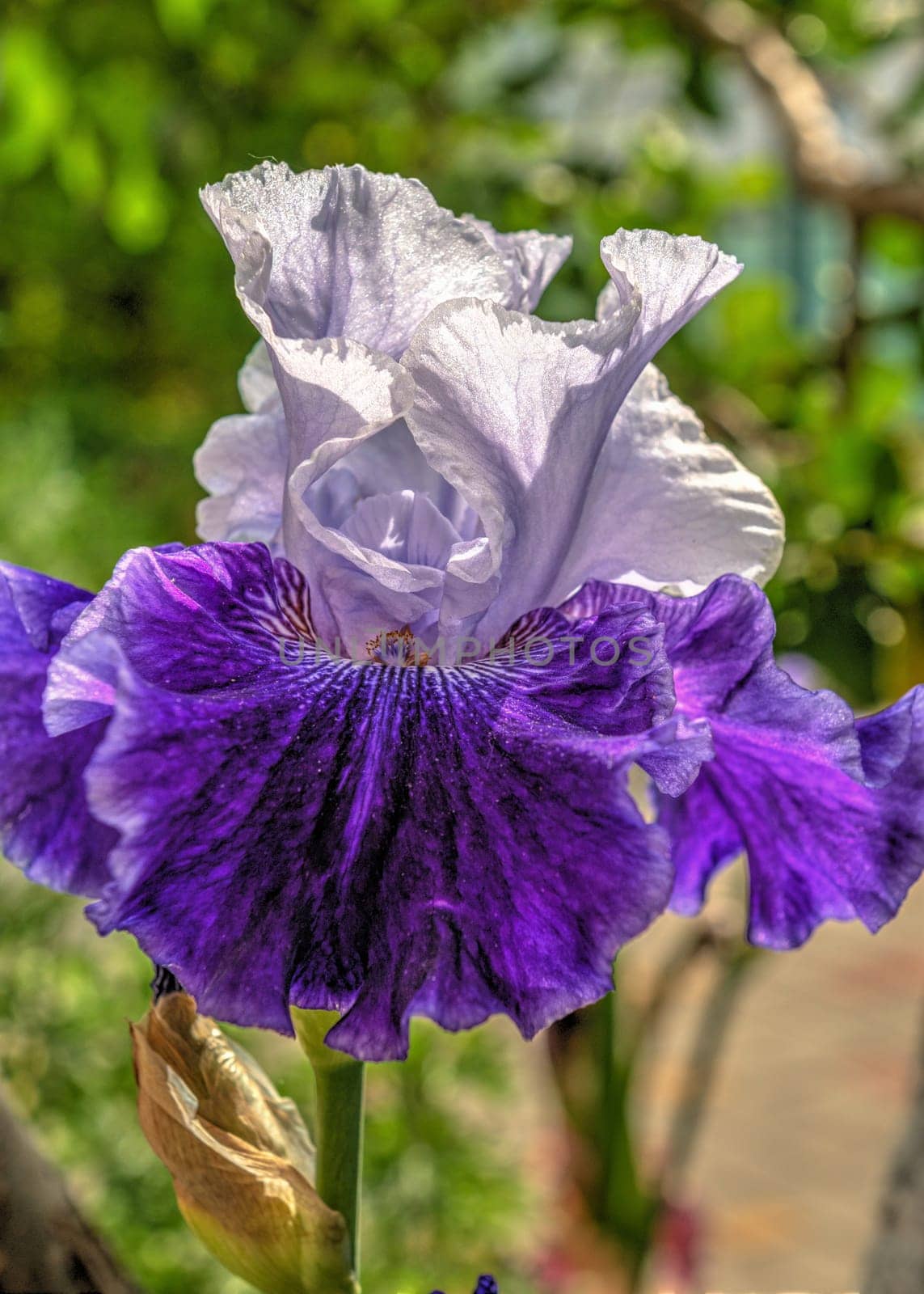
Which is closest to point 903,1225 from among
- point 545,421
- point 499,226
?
point 545,421

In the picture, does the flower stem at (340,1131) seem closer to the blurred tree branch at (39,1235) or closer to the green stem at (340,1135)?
the green stem at (340,1135)

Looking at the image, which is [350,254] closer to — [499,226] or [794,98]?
[499,226]

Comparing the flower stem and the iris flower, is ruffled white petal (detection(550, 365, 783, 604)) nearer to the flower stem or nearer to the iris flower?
the iris flower

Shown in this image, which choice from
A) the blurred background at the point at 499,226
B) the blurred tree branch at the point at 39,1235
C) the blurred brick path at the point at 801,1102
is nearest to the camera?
the blurred tree branch at the point at 39,1235

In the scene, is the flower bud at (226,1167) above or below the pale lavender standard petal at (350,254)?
below

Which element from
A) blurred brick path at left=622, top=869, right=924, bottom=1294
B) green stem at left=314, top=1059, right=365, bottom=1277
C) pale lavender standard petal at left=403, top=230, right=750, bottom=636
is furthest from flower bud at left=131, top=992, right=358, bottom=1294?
blurred brick path at left=622, top=869, right=924, bottom=1294

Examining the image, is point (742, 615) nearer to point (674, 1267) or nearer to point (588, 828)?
point (588, 828)

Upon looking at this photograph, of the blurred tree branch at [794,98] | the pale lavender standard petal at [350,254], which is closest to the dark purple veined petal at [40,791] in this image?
the pale lavender standard petal at [350,254]

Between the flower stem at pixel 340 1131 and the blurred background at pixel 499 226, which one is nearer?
the flower stem at pixel 340 1131
